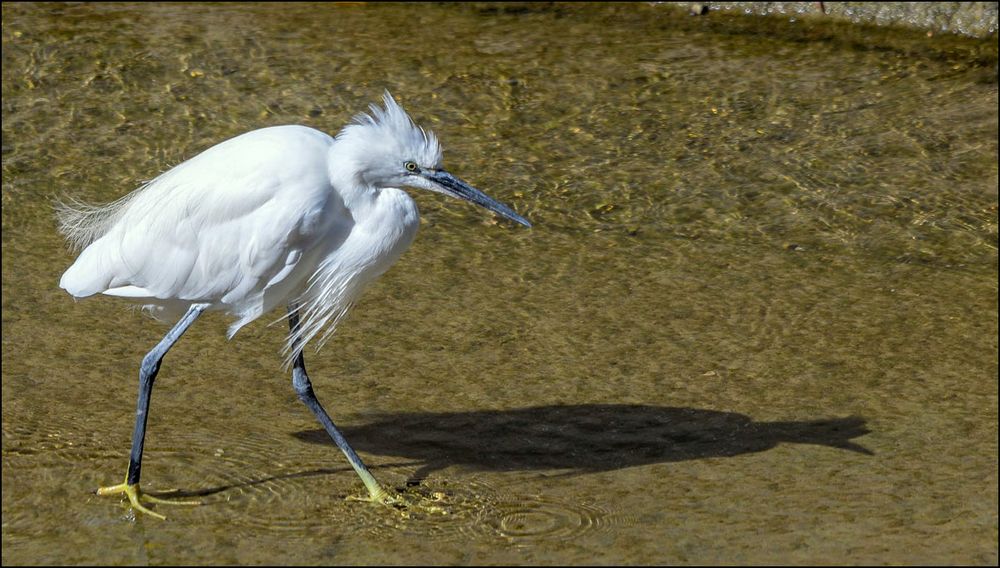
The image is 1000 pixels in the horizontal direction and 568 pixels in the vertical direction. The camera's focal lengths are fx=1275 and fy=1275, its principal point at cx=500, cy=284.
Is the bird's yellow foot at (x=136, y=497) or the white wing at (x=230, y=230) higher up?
the white wing at (x=230, y=230)

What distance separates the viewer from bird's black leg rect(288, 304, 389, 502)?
11.9 ft

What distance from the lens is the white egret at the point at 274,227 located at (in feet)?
11.1

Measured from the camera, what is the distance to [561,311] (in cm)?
500

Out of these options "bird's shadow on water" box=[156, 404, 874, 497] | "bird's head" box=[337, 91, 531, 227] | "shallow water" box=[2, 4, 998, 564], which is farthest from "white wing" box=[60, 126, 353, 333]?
"bird's shadow on water" box=[156, 404, 874, 497]

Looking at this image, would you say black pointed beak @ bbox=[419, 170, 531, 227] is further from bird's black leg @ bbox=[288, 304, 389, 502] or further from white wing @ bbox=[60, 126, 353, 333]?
bird's black leg @ bbox=[288, 304, 389, 502]

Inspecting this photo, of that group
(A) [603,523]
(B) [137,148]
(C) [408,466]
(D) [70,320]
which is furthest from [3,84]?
(A) [603,523]

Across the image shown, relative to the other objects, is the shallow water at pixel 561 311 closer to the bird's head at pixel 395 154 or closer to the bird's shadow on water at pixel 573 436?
the bird's shadow on water at pixel 573 436

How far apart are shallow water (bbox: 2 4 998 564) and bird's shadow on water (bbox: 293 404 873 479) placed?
1 centimetres

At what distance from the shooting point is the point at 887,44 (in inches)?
312

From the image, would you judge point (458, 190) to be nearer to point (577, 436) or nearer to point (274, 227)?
point (274, 227)

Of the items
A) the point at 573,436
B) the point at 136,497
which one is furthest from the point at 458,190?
the point at 136,497

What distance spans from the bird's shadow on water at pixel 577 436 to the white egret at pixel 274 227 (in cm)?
35

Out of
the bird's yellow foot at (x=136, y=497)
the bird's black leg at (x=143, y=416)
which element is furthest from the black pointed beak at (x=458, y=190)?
the bird's yellow foot at (x=136, y=497)

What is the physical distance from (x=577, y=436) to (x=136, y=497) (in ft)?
4.57
